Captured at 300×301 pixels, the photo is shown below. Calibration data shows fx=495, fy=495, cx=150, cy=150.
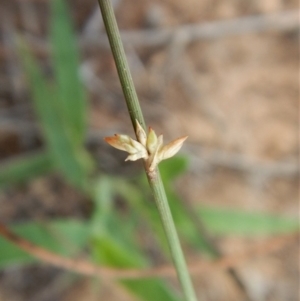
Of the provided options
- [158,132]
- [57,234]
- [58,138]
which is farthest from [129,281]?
[158,132]

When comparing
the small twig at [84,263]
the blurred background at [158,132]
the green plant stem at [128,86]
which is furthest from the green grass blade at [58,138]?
the green plant stem at [128,86]

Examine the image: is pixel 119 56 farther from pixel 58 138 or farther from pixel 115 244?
pixel 58 138

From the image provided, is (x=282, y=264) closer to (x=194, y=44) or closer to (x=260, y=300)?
(x=260, y=300)

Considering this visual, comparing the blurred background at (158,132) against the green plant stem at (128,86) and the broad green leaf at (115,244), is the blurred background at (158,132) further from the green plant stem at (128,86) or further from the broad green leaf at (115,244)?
the green plant stem at (128,86)

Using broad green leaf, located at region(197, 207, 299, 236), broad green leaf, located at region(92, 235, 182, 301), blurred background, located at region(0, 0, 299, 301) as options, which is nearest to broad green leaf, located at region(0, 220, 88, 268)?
blurred background, located at region(0, 0, 299, 301)

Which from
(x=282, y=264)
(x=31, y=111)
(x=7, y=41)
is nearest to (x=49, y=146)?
(x=31, y=111)

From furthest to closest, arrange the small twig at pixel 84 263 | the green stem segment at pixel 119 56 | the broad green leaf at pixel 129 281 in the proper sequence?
the broad green leaf at pixel 129 281 < the small twig at pixel 84 263 < the green stem segment at pixel 119 56
